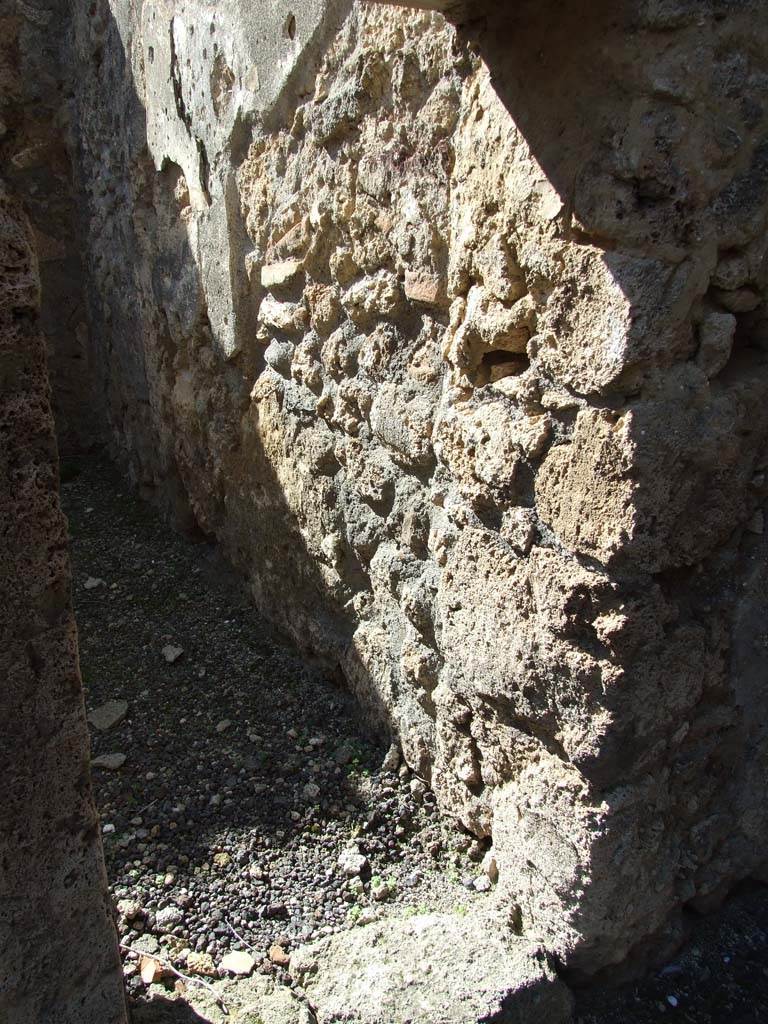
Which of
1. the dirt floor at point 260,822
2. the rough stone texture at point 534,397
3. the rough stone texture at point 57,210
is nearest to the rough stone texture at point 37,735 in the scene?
the dirt floor at point 260,822

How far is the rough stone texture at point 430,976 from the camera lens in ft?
5.10

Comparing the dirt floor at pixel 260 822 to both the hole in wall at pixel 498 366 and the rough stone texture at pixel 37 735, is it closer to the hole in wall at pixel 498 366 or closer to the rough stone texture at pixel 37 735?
the rough stone texture at pixel 37 735

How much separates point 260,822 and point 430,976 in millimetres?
630

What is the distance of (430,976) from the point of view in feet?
5.27

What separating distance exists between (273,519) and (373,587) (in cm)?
58

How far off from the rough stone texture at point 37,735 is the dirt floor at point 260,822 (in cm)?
40

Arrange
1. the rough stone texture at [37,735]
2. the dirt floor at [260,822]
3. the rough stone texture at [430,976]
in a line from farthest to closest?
the dirt floor at [260,822]
the rough stone texture at [430,976]
the rough stone texture at [37,735]

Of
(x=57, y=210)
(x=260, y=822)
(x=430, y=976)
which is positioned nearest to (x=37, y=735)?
(x=430, y=976)

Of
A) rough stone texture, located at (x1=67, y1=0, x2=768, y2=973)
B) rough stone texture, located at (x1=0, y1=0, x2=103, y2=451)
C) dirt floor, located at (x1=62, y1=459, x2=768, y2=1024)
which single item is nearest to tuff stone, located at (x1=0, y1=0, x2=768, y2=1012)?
rough stone texture, located at (x1=67, y1=0, x2=768, y2=973)

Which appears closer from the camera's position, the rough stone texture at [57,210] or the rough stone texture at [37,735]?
the rough stone texture at [37,735]

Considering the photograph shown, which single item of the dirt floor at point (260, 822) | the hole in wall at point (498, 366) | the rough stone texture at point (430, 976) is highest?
the hole in wall at point (498, 366)

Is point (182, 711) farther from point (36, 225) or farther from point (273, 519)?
point (36, 225)

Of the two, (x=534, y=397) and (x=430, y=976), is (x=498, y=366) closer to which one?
(x=534, y=397)

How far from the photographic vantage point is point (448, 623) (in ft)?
6.03
